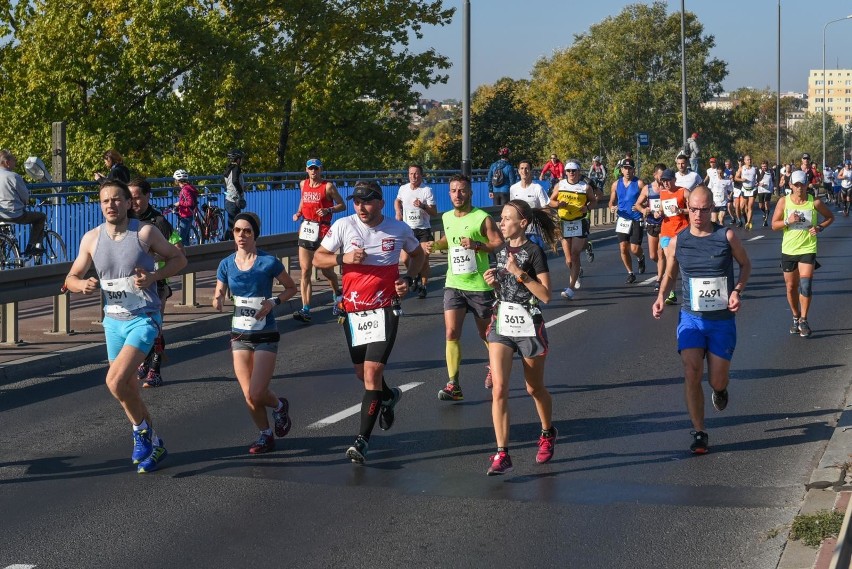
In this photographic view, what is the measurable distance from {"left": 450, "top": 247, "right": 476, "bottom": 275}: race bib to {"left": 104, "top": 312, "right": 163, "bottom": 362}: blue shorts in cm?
282

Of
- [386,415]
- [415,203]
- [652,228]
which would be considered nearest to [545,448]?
[386,415]

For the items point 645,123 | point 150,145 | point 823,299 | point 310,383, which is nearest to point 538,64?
point 645,123

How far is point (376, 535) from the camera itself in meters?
6.71

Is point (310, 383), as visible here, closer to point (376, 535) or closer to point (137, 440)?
point (137, 440)

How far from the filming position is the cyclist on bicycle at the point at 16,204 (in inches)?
634

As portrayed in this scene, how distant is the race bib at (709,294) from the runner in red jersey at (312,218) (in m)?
7.89

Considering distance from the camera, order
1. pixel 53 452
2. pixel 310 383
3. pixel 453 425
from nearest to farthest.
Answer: pixel 53 452
pixel 453 425
pixel 310 383

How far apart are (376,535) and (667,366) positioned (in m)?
6.18

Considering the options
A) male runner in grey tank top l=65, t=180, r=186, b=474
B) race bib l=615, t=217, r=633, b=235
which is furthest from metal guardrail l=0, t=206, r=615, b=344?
race bib l=615, t=217, r=633, b=235

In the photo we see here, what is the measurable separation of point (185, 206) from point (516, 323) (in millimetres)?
12765

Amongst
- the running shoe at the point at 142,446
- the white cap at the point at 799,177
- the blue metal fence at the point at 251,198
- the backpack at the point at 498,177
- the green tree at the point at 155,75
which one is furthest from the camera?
the green tree at the point at 155,75

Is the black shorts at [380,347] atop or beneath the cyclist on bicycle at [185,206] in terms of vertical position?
beneath

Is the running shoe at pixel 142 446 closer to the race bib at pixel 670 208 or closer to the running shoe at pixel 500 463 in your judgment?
the running shoe at pixel 500 463

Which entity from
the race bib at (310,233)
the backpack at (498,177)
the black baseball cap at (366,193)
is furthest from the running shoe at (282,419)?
the backpack at (498,177)
